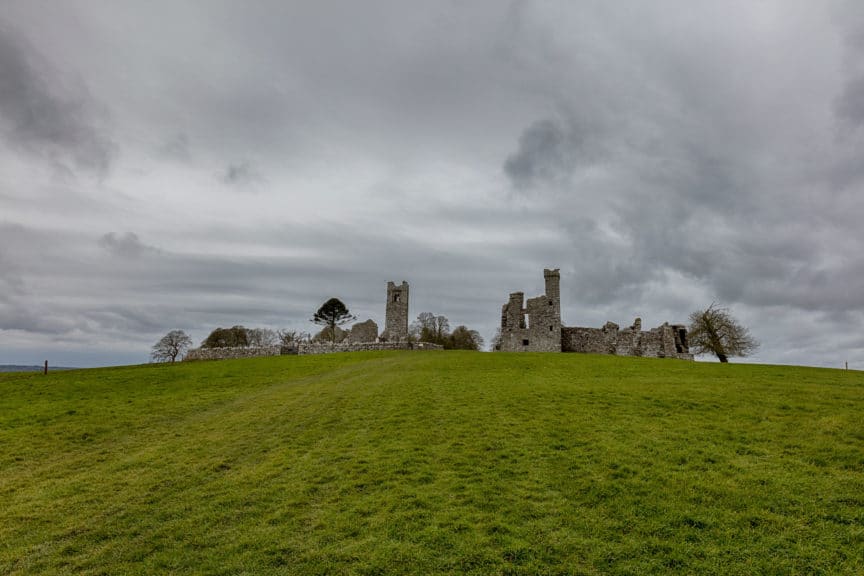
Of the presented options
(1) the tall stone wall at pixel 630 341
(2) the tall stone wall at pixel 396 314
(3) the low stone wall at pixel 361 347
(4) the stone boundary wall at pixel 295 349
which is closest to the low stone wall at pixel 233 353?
(4) the stone boundary wall at pixel 295 349

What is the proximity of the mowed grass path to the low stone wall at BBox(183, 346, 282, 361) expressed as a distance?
32.8 m

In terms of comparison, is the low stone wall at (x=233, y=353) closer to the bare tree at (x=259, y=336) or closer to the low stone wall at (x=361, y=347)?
the low stone wall at (x=361, y=347)

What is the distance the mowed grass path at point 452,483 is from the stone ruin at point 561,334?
26274 millimetres

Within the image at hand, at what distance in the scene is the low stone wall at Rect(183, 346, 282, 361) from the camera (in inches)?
2157

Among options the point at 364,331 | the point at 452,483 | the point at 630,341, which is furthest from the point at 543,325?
the point at 452,483

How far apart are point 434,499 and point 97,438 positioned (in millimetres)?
14189

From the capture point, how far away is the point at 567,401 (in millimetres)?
19156

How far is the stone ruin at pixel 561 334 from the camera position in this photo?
4831cm

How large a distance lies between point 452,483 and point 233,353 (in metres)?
50.9

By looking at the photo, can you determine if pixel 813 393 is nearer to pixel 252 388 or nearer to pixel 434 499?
pixel 434 499

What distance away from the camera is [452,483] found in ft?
37.0

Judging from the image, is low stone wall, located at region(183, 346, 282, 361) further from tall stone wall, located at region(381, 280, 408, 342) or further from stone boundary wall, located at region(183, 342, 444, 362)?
tall stone wall, located at region(381, 280, 408, 342)

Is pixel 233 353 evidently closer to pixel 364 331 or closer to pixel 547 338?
pixel 364 331

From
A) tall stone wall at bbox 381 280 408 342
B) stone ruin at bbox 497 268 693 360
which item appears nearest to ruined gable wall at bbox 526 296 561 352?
stone ruin at bbox 497 268 693 360
